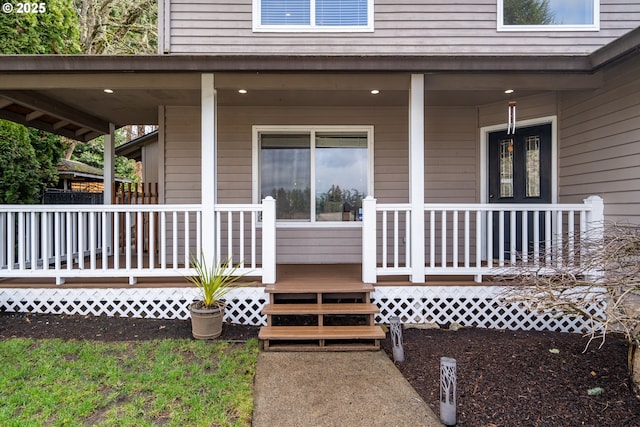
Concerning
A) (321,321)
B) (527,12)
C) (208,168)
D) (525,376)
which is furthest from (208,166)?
(527,12)

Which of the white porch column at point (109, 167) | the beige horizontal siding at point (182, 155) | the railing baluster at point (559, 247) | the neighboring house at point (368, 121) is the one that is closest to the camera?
the railing baluster at point (559, 247)

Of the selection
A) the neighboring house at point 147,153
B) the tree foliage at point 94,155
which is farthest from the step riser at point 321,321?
the tree foliage at point 94,155

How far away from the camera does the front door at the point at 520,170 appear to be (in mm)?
5484

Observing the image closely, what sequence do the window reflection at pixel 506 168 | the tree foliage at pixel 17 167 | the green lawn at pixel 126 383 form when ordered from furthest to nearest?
the tree foliage at pixel 17 167
the window reflection at pixel 506 168
the green lawn at pixel 126 383

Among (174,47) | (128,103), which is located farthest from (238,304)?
(174,47)

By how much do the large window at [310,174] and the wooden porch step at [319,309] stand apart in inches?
83.4

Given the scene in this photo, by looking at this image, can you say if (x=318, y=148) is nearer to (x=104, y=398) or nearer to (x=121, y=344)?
(x=121, y=344)

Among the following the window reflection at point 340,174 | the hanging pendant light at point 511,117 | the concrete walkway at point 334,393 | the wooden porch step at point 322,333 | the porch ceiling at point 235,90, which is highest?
the porch ceiling at point 235,90

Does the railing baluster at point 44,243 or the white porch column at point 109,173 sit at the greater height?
the white porch column at point 109,173

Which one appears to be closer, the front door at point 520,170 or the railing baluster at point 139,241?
the railing baluster at point 139,241

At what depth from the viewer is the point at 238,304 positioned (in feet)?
14.6

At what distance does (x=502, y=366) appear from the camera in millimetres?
3320

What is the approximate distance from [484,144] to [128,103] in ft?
18.5

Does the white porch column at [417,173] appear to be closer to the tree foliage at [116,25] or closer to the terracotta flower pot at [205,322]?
the terracotta flower pot at [205,322]
